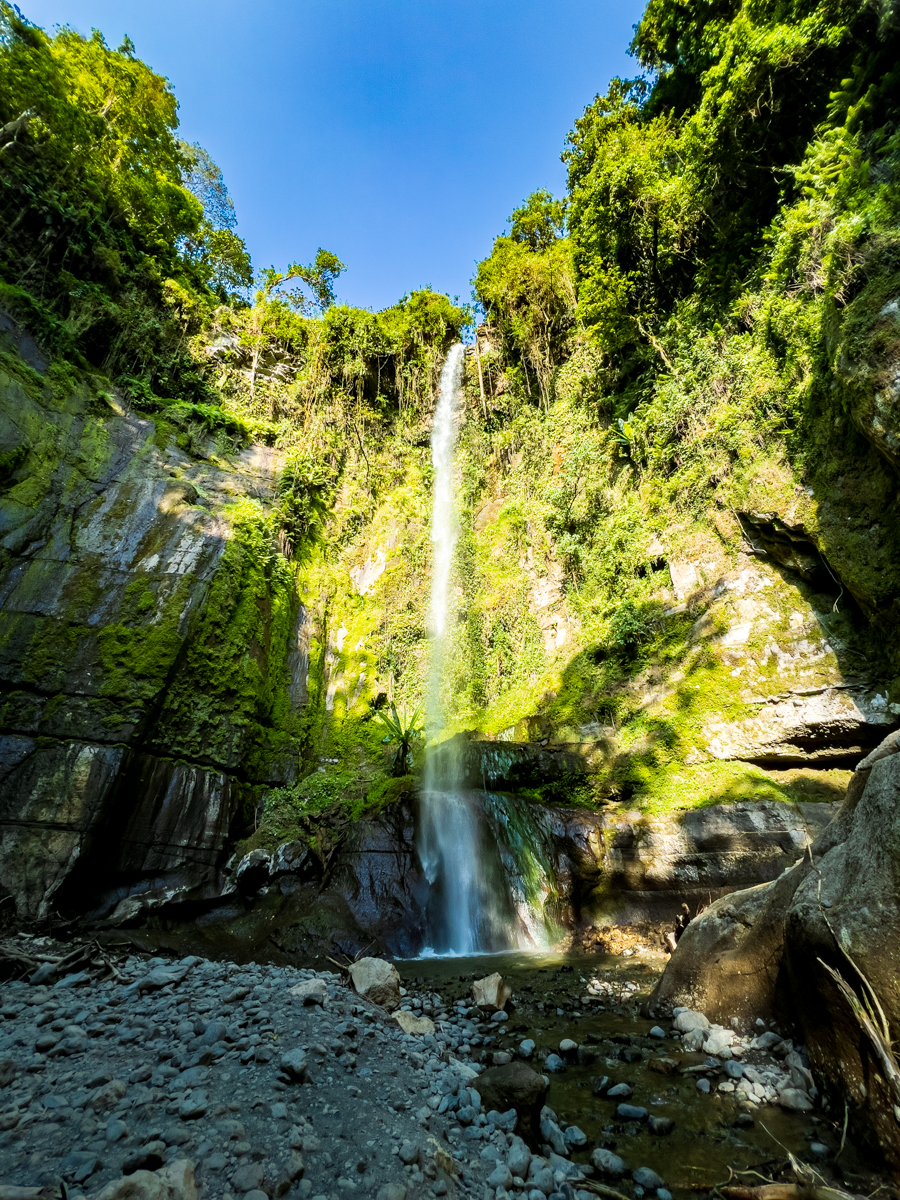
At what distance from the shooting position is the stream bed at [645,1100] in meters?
2.26

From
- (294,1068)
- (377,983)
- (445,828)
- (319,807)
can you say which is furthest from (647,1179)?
(319,807)

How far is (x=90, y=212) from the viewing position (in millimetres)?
13305

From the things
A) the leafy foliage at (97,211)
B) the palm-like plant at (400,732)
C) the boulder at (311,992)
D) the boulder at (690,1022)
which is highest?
the leafy foliage at (97,211)

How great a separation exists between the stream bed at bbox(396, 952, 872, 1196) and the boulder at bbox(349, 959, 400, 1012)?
624mm

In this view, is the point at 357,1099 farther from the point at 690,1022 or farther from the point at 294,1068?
the point at 690,1022

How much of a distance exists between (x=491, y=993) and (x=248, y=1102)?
2753 millimetres

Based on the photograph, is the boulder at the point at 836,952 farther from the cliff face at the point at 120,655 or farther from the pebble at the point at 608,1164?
the cliff face at the point at 120,655

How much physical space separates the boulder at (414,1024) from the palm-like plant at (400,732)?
5.76m

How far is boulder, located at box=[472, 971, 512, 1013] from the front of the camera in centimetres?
430

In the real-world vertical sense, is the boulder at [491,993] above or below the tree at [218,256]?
below

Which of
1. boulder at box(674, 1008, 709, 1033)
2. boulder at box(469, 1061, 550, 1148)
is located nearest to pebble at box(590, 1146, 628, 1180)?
boulder at box(469, 1061, 550, 1148)

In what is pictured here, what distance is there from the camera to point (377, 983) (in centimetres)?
420

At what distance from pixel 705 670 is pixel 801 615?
1.73m

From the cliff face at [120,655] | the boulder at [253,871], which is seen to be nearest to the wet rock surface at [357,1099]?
the cliff face at [120,655]
